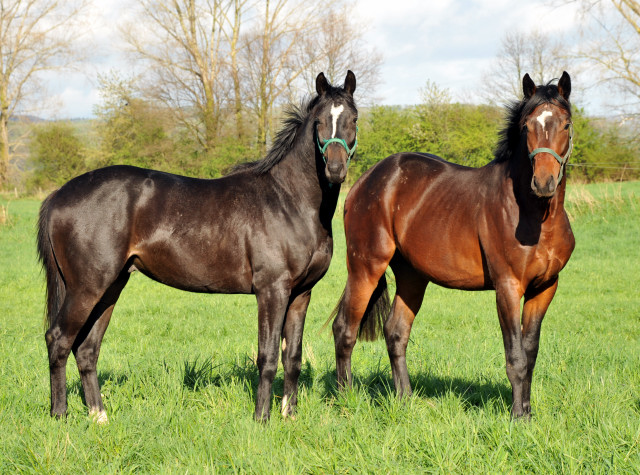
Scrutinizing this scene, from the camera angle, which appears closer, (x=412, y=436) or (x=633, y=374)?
(x=412, y=436)

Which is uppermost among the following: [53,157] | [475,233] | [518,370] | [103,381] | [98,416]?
[53,157]

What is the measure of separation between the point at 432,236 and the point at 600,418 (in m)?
1.72

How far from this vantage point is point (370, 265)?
4867 millimetres

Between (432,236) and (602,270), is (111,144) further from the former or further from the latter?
(432,236)

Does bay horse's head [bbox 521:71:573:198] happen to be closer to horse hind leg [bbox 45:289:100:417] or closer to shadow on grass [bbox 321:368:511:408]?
shadow on grass [bbox 321:368:511:408]

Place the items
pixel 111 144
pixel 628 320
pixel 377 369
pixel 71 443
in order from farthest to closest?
1. pixel 111 144
2. pixel 628 320
3. pixel 377 369
4. pixel 71 443

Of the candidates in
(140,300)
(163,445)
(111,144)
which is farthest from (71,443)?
(111,144)

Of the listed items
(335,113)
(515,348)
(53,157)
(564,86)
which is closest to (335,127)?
(335,113)

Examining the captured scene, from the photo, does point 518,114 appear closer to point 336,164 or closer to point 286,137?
point 336,164

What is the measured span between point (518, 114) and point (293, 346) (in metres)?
2.37

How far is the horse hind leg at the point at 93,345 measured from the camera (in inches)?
168

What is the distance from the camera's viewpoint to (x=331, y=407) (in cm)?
426

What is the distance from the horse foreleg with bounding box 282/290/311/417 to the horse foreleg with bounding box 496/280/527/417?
142 centimetres

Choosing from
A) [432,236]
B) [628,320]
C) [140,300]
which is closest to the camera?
[432,236]
